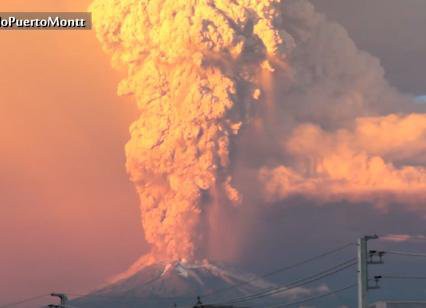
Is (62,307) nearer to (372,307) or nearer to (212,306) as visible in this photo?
(212,306)

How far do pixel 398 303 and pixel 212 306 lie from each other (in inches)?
964

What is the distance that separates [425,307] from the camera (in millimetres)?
82250

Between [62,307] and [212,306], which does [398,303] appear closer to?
[212,306]

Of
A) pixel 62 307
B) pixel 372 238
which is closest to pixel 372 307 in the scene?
pixel 372 238

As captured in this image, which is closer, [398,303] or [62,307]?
[398,303]

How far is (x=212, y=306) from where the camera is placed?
3952 inches

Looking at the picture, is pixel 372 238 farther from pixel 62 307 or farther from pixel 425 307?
pixel 62 307

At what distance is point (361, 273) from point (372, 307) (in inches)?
721

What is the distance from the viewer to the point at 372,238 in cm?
6969


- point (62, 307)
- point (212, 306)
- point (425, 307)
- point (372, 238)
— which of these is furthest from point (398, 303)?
point (62, 307)

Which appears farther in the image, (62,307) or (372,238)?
(62,307)

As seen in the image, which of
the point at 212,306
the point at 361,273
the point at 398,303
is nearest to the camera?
the point at 361,273

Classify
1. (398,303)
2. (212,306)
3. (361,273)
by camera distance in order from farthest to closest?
(212,306), (398,303), (361,273)

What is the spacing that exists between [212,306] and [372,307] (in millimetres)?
20391
